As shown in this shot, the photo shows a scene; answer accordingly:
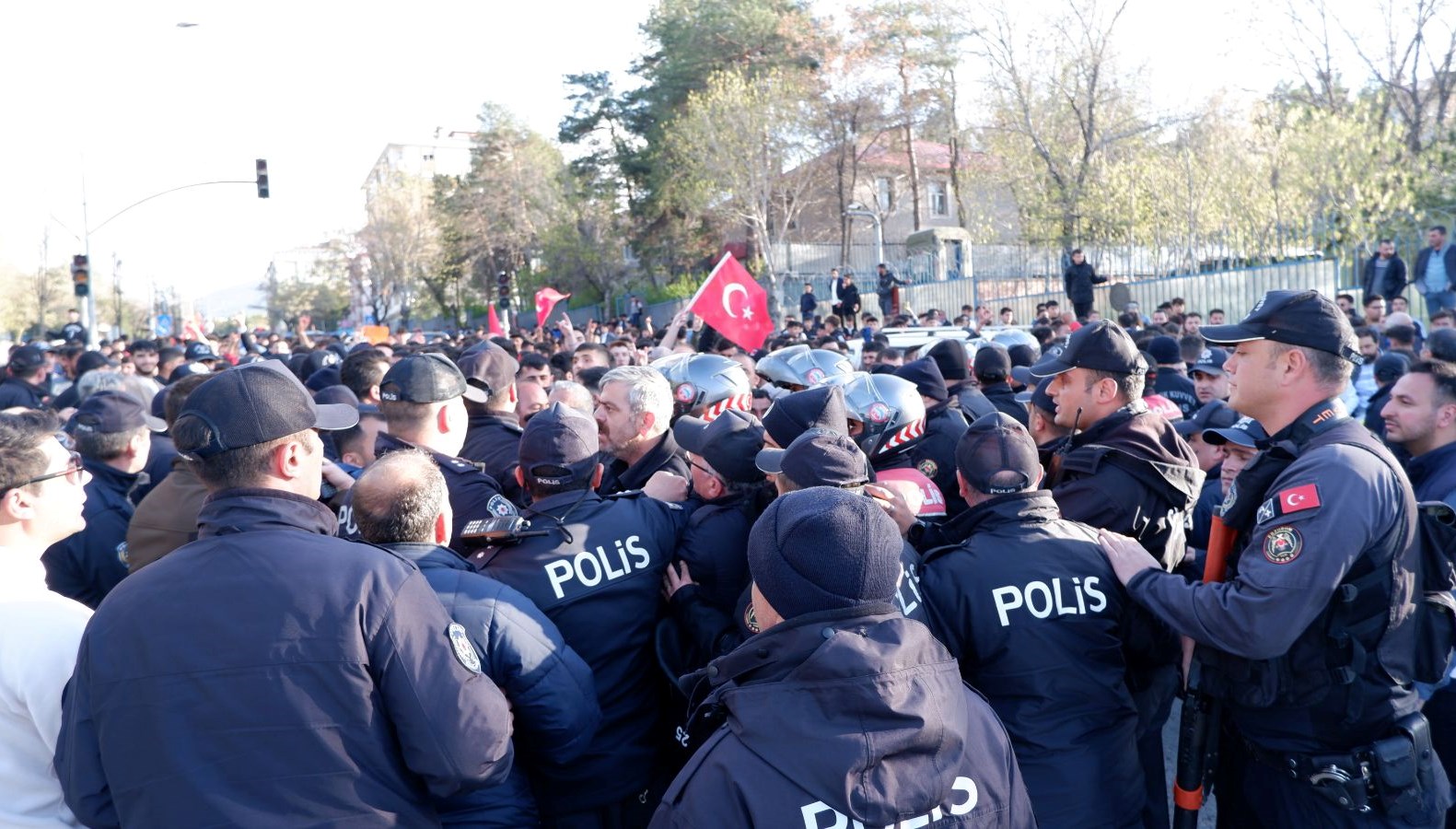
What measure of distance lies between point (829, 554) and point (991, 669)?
141 centimetres

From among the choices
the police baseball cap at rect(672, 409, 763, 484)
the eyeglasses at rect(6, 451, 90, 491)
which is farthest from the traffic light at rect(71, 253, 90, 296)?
the police baseball cap at rect(672, 409, 763, 484)

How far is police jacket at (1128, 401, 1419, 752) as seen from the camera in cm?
275

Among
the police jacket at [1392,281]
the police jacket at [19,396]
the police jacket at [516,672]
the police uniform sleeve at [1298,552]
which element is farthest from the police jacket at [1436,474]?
the police jacket at [1392,281]

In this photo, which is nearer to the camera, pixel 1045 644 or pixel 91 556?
pixel 1045 644

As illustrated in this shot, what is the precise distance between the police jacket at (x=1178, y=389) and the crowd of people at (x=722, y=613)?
2948mm

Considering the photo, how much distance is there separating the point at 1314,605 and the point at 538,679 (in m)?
2.11

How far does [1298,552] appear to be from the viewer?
2752 millimetres

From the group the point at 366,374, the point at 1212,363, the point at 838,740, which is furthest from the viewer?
the point at 1212,363

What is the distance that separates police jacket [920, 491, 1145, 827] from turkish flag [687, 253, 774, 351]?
773 cm

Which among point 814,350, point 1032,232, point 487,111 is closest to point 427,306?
point 487,111

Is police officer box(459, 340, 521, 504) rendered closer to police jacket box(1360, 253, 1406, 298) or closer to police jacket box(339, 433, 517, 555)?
police jacket box(339, 433, 517, 555)

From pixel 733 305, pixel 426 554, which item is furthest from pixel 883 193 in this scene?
pixel 426 554

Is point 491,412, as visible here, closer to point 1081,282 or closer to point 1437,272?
point 1437,272

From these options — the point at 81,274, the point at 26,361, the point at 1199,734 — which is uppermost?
the point at 81,274
